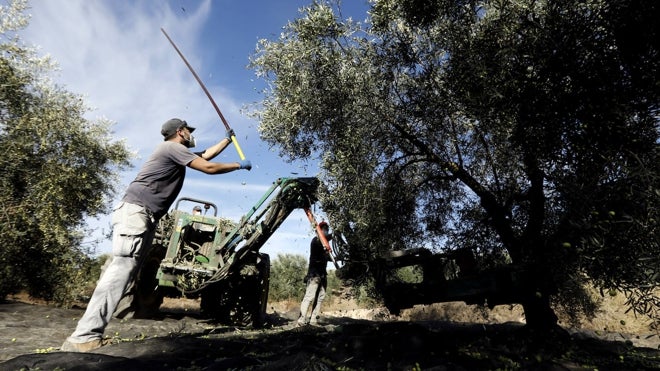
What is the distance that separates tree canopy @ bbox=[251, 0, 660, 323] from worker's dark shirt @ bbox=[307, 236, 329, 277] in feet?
7.98

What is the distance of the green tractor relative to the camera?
970 centimetres

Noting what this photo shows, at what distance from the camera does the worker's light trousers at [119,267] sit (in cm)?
473

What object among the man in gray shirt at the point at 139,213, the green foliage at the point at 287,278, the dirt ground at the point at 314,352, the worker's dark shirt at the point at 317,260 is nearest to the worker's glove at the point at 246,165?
the man in gray shirt at the point at 139,213

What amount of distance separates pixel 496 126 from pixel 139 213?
6223mm

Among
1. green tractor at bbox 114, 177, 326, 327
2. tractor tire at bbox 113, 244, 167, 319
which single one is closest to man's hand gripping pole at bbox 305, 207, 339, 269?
green tractor at bbox 114, 177, 326, 327

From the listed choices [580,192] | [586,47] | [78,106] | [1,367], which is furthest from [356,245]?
[78,106]

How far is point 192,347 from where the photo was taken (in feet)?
18.3

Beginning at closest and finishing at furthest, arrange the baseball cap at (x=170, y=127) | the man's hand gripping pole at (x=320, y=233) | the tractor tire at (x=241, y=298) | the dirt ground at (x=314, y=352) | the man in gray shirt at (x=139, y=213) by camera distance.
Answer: the dirt ground at (x=314, y=352)
the man in gray shirt at (x=139, y=213)
the baseball cap at (x=170, y=127)
the man's hand gripping pole at (x=320, y=233)
the tractor tire at (x=241, y=298)

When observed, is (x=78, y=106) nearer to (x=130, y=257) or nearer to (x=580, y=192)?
(x=130, y=257)

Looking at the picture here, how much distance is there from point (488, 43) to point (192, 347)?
765 centimetres

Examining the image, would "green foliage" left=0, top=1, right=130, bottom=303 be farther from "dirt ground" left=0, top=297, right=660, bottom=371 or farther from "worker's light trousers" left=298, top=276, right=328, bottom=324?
"worker's light trousers" left=298, top=276, right=328, bottom=324

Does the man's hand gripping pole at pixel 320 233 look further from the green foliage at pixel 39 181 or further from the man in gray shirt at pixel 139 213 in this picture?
the green foliage at pixel 39 181

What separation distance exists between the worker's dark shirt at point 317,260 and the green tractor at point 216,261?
139cm

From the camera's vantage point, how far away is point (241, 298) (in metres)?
11.7
